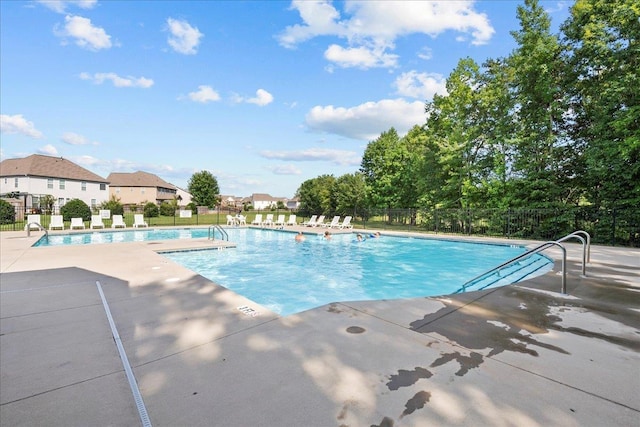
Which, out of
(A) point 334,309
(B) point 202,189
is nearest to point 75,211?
(A) point 334,309

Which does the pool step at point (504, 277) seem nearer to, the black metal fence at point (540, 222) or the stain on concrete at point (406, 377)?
the stain on concrete at point (406, 377)

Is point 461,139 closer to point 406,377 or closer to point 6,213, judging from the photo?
point 406,377

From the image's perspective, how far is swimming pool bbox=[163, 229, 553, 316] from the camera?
8617 mm

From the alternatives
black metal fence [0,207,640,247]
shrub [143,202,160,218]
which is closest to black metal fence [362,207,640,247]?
black metal fence [0,207,640,247]

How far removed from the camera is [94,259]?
843 centimetres

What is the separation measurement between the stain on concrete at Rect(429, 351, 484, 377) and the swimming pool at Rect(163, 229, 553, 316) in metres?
4.69

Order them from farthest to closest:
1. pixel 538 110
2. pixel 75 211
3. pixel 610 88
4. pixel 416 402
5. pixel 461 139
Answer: pixel 75 211, pixel 461 139, pixel 538 110, pixel 610 88, pixel 416 402

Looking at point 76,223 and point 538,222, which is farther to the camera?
point 76,223

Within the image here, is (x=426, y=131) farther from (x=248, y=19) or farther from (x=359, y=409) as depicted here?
(x=359, y=409)

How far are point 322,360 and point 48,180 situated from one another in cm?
4931

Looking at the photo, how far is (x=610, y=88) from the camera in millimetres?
13711

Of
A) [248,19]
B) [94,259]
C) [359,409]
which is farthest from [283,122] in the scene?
[359,409]

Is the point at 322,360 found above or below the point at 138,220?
below

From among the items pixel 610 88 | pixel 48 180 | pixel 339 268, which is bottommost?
pixel 339 268
